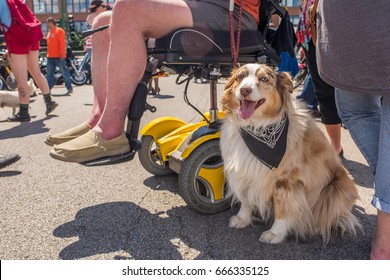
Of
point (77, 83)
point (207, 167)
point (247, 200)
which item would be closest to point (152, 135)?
point (207, 167)

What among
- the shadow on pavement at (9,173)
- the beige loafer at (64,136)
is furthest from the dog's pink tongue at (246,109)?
the shadow on pavement at (9,173)

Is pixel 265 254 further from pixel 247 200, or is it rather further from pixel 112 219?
pixel 112 219

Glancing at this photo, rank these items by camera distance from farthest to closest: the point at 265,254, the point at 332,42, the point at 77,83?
the point at 77,83, the point at 265,254, the point at 332,42

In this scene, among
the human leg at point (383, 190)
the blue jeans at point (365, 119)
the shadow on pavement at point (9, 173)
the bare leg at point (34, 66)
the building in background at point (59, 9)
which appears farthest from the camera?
the building in background at point (59, 9)

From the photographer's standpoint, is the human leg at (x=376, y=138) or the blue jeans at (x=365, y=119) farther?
the blue jeans at (x=365, y=119)

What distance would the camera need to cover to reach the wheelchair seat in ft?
7.29

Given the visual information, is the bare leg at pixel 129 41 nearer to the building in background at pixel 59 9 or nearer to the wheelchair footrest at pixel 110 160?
the wheelchair footrest at pixel 110 160

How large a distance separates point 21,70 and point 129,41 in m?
4.13

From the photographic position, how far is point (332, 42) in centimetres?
176

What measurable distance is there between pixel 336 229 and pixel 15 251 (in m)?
1.88

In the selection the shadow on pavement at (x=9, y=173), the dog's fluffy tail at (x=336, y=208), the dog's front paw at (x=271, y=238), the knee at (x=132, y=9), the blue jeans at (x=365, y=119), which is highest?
the knee at (x=132, y=9)

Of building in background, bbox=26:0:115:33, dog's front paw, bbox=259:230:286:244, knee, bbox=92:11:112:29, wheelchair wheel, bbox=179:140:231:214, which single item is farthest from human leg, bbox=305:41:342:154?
building in background, bbox=26:0:115:33

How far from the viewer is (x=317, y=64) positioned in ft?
6.41

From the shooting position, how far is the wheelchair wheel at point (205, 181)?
95.8 inches
